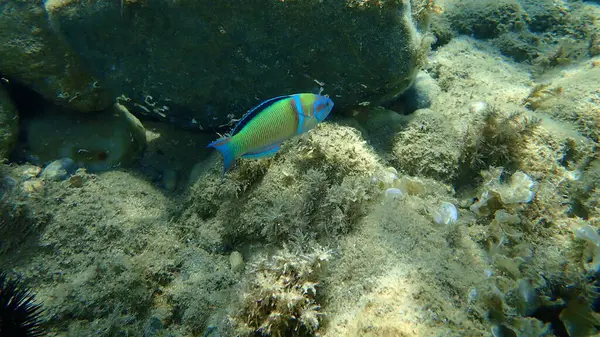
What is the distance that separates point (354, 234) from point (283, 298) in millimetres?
793

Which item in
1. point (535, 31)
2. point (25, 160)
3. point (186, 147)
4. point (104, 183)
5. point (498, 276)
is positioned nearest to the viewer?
point (498, 276)

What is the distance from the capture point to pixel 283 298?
2238mm

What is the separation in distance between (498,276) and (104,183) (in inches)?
171

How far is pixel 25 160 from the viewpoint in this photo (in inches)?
168

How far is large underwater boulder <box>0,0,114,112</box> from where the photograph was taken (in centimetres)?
378

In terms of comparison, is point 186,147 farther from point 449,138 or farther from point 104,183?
point 449,138

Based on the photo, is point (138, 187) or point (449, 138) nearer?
point (449, 138)

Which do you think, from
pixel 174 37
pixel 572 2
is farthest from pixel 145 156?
pixel 572 2

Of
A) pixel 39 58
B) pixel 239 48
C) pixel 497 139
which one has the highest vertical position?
pixel 39 58

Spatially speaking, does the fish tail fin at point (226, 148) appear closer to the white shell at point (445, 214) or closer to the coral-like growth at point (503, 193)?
the white shell at point (445, 214)

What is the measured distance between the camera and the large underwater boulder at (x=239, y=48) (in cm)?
329

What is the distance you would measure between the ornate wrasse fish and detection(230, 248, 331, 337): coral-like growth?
936mm

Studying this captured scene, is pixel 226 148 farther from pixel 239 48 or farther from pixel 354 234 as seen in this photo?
pixel 239 48

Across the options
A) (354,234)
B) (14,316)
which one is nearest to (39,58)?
(14,316)
